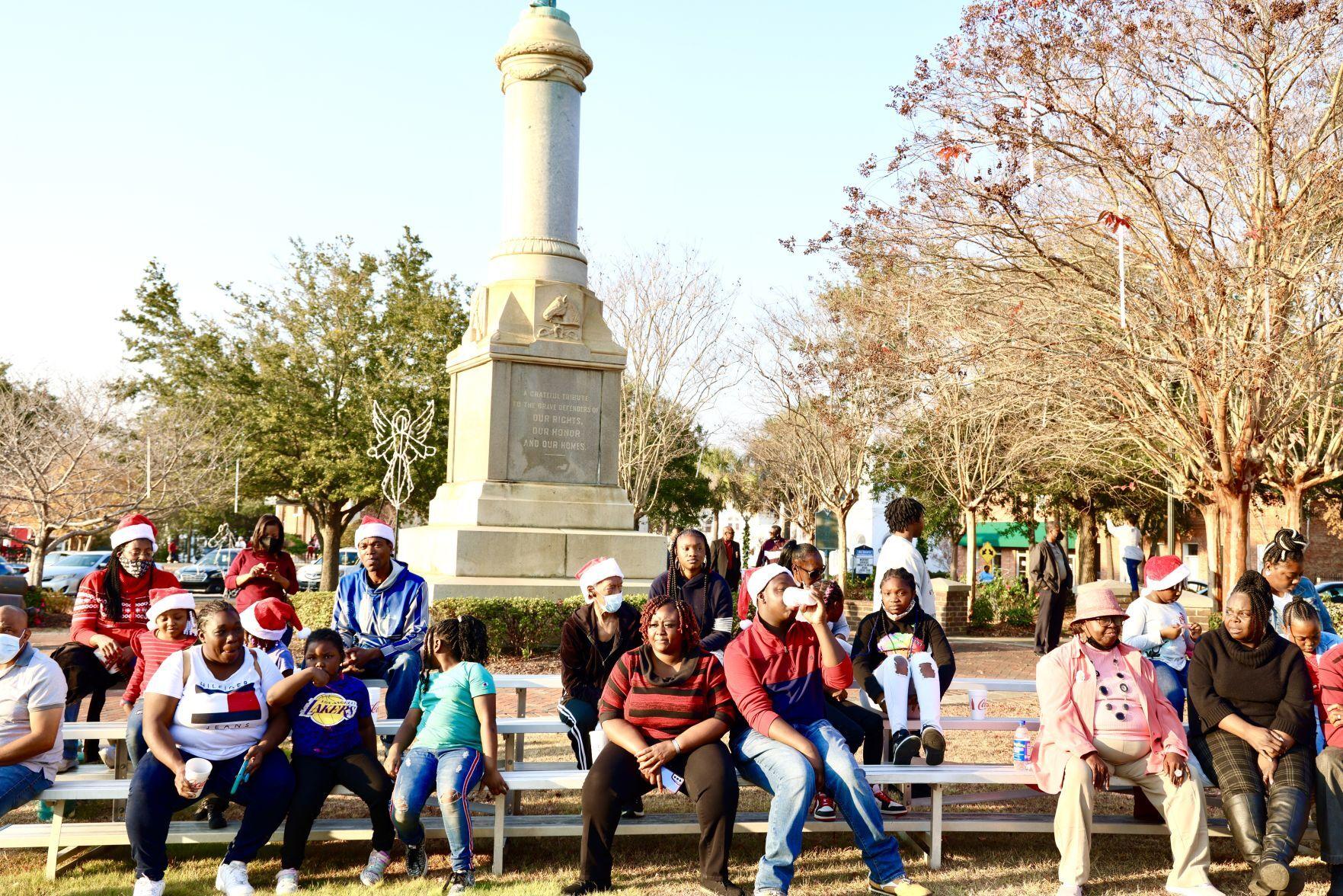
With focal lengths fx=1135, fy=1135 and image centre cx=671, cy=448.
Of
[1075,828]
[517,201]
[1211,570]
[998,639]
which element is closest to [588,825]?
[1075,828]

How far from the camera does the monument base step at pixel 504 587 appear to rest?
1230cm

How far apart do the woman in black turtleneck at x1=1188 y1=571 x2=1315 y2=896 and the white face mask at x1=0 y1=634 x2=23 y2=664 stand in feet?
18.9

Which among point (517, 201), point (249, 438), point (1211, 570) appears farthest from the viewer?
point (249, 438)

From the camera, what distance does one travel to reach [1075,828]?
516 centimetres

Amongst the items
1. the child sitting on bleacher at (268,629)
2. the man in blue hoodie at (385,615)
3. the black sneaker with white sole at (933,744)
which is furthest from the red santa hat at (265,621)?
the black sneaker with white sole at (933,744)

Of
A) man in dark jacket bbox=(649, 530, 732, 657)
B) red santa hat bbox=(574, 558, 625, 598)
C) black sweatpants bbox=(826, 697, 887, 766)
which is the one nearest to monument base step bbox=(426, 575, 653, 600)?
man in dark jacket bbox=(649, 530, 732, 657)

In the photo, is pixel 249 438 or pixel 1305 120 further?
pixel 249 438

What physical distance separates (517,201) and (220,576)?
76.7 feet

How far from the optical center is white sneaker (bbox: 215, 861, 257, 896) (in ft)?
16.2

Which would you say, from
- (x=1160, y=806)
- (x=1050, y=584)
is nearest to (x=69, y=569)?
(x=1050, y=584)

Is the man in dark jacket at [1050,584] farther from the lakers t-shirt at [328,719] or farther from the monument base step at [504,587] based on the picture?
the lakers t-shirt at [328,719]

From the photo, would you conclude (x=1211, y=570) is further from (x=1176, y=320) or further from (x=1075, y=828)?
(x=1075, y=828)

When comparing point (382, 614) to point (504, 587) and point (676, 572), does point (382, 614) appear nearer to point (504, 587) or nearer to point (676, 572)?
point (676, 572)

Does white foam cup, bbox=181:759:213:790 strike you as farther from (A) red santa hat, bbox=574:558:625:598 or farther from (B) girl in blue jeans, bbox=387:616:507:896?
(A) red santa hat, bbox=574:558:625:598
